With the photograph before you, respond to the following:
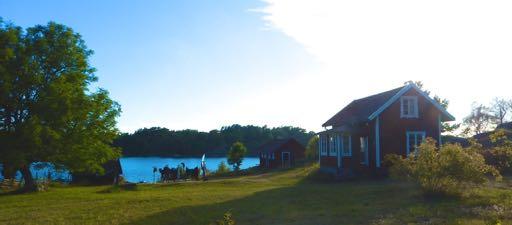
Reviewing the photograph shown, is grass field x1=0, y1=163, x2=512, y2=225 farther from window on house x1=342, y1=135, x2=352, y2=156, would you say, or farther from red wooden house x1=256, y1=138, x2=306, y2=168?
red wooden house x1=256, y1=138, x2=306, y2=168

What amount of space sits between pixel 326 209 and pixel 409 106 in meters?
17.0

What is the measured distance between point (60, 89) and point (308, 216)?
18.1 meters

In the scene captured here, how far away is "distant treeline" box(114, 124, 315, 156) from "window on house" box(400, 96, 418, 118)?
109568 millimetres

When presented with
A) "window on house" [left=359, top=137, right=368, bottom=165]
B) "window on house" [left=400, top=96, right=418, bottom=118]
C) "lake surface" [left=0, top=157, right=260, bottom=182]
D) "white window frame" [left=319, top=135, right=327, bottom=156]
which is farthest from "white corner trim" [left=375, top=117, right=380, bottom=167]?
"lake surface" [left=0, top=157, right=260, bottom=182]

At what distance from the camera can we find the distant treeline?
475 ft

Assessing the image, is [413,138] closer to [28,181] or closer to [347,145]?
[347,145]

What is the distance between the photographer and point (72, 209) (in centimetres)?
1898

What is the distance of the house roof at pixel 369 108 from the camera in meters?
31.3

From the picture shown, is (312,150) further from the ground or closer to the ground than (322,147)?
closer to the ground

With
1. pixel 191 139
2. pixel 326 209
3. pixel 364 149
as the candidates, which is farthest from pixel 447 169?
pixel 191 139

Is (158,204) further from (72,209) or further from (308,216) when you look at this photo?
(308,216)

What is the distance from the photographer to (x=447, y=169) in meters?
17.6

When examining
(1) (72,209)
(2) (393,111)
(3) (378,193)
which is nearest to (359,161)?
(2) (393,111)

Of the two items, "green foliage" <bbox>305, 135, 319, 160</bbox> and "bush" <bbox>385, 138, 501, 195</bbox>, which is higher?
"green foliage" <bbox>305, 135, 319, 160</bbox>
